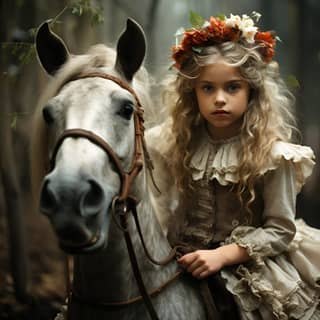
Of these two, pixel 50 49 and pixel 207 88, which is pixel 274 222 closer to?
pixel 207 88

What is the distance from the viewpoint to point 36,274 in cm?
191

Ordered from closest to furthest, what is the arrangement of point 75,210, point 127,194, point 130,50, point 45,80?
1. point 75,210
2. point 127,194
3. point 130,50
4. point 45,80

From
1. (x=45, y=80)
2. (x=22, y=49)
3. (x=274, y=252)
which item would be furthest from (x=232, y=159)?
(x=22, y=49)

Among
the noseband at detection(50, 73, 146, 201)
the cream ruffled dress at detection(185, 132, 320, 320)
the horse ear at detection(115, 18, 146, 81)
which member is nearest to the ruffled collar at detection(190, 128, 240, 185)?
the cream ruffled dress at detection(185, 132, 320, 320)

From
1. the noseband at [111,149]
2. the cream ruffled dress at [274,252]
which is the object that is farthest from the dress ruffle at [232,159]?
the noseband at [111,149]

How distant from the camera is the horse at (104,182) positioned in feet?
Result: 2.51

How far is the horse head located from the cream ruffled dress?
1.18ft

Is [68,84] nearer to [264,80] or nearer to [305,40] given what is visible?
[264,80]

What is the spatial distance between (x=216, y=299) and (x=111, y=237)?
339 millimetres

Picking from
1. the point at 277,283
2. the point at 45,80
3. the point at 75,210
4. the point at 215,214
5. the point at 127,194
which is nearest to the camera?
the point at 75,210

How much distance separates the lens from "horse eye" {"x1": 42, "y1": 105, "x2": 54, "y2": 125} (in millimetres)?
881

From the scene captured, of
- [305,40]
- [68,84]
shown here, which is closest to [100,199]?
[68,84]

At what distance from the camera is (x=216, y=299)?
1104mm

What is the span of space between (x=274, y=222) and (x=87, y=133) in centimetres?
56
